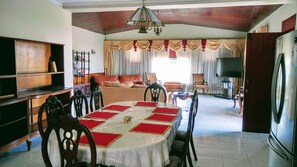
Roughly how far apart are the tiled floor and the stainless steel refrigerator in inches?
7.2

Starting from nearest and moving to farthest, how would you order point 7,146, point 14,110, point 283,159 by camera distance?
point 283,159 → point 7,146 → point 14,110

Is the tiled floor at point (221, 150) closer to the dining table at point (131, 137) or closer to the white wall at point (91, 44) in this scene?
the dining table at point (131, 137)

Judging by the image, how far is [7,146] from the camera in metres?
3.04

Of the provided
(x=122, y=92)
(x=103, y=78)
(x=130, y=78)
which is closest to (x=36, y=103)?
(x=122, y=92)

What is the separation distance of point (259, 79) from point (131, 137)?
316 cm

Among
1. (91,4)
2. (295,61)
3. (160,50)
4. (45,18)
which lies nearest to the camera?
(295,61)

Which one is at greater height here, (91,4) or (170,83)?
(91,4)

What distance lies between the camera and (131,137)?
1882mm

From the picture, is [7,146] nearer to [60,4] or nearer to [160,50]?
[60,4]

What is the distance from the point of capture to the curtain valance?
850cm

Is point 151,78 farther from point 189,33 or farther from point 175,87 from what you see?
point 189,33

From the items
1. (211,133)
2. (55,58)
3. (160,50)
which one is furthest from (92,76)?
(211,133)

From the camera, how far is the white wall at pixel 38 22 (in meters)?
3.44

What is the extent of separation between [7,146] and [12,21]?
1909 mm
